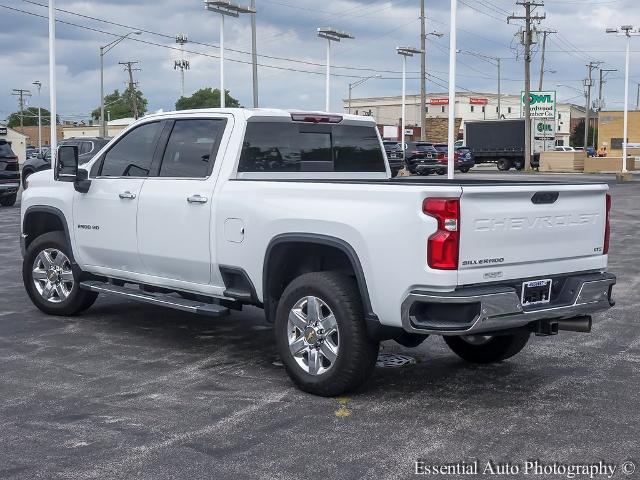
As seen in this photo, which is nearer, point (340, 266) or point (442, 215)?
point (442, 215)

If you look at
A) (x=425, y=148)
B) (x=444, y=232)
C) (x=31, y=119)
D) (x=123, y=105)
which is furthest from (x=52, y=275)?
(x=31, y=119)

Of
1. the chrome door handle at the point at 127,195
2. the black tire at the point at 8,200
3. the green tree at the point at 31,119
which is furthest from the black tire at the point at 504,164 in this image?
the green tree at the point at 31,119

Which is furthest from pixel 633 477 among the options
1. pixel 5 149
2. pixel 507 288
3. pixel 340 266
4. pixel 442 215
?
pixel 5 149

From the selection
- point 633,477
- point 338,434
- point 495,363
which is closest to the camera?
point 633,477

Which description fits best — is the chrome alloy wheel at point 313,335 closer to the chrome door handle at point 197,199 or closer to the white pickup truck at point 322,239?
the white pickup truck at point 322,239

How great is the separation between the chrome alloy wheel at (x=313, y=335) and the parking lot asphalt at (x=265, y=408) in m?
0.25

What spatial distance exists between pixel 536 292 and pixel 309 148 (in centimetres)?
266

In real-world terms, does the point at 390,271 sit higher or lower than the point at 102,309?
higher

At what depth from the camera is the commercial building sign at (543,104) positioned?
60969 millimetres

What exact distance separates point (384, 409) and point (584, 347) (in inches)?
109

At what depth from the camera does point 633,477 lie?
4680 mm

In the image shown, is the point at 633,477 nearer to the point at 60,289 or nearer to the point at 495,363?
→ the point at 495,363

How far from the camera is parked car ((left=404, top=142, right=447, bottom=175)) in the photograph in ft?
152

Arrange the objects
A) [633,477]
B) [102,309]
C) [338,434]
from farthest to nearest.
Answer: [102,309] < [338,434] < [633,477]
